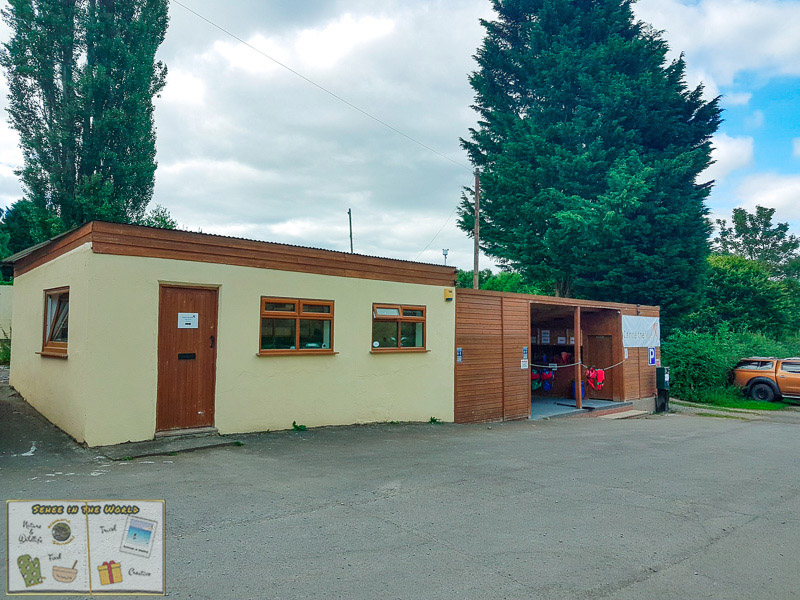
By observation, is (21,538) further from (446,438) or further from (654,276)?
(654,276)

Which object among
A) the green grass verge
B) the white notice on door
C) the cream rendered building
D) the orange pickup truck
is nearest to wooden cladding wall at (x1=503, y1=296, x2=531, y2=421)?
the cream rendered building

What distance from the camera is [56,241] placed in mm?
8992

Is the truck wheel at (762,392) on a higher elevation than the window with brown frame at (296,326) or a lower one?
lower

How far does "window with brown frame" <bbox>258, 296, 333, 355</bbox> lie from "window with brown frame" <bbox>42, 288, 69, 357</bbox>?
10.1 feet

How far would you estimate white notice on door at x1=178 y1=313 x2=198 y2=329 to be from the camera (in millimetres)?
8086

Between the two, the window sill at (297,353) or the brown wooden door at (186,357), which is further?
the window sill at (297,353)

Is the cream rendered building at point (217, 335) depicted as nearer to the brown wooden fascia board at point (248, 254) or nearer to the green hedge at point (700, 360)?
the brown wooden fascia board at point (248, 254)

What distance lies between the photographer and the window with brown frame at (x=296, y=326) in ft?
29.6

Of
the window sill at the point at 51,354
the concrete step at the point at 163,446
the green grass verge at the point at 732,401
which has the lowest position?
the green grass verge at the point at 732,401

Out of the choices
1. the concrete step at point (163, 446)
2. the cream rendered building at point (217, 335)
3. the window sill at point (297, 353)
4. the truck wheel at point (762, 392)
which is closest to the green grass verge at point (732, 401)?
the truck wheel at point (762, 392)

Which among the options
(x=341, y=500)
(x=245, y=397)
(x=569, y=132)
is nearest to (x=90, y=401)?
(x=245, y=397)

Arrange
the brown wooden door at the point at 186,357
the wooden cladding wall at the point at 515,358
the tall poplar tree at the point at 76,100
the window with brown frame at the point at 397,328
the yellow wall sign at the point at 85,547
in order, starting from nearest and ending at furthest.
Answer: the yellow wall sign at the point at 85,547 < the brown wooden door at the point at 186,357 < the window with brown frame at the point at 397,328 < the wooden cladding wall at the point at 515,358 < the tall poplar tree at the point at 76,100

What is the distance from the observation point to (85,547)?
2.24 m

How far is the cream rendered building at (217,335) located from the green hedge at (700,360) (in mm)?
14842
